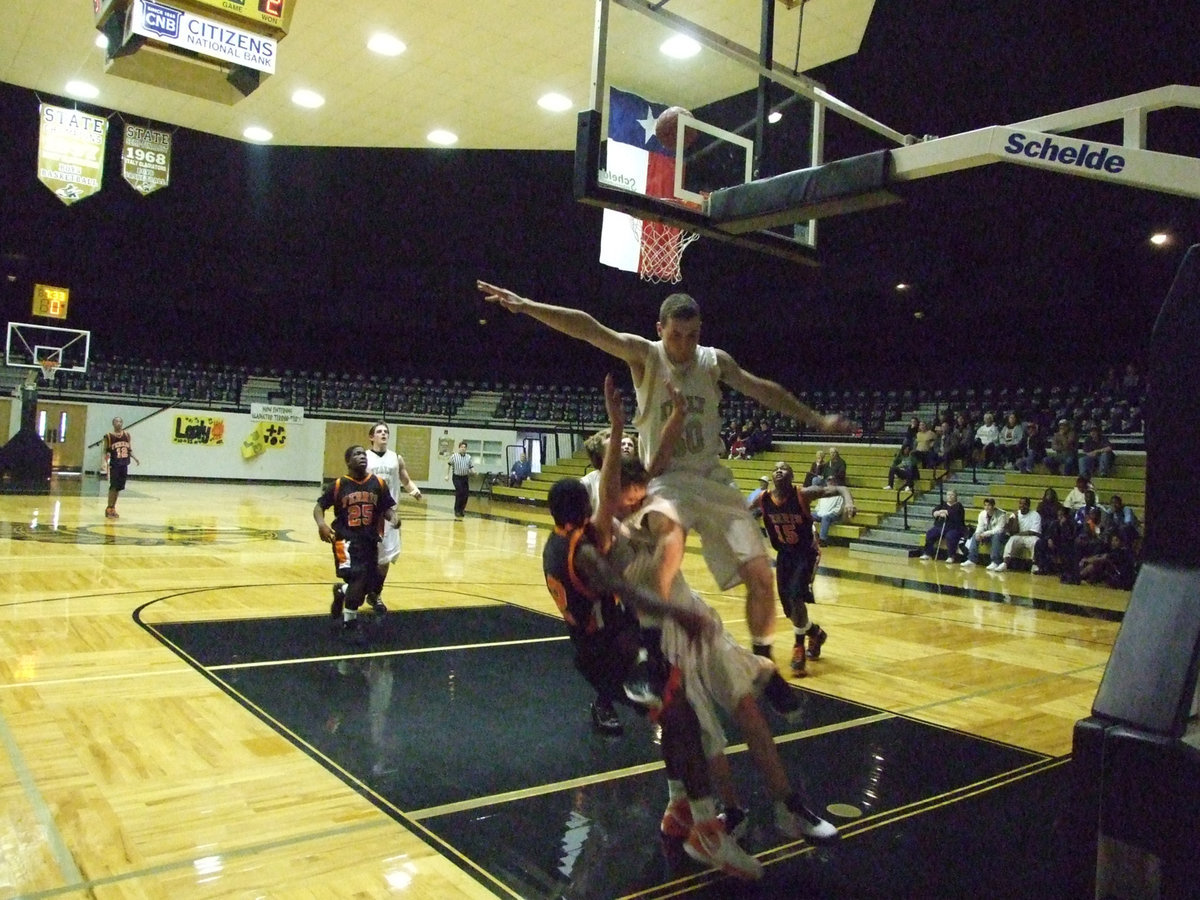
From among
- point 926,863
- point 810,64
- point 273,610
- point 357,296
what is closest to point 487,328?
point 357,296

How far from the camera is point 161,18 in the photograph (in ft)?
25.0

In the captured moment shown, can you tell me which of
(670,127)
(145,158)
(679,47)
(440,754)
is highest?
(145,158)

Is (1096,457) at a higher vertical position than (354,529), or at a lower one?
higher

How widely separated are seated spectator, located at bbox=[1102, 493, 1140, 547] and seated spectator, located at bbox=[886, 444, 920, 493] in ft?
12.8

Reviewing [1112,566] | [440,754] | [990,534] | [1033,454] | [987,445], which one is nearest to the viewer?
[440,754]

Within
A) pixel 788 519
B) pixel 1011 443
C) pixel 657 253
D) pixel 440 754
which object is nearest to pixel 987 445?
pixel 1011 443

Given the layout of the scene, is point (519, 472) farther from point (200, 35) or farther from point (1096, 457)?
point (200, 35)

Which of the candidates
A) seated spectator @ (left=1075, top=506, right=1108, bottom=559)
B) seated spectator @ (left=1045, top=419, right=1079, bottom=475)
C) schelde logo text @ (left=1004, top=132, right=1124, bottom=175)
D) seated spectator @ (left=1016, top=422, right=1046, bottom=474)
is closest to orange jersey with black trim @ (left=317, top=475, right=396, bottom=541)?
schelde logo text @ (left=1004, top=132, right=1124, bottom=175)

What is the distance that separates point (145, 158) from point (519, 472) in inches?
523

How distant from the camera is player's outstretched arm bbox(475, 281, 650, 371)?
11.5ft

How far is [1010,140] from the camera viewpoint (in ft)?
12.6

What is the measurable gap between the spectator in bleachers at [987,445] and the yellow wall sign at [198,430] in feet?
66.1

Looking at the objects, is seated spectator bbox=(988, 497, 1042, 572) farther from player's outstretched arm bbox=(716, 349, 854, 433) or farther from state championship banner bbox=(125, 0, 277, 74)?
state championship banner bbox=(125, 0, 277, 74)

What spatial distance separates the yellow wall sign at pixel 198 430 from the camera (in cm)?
2550
